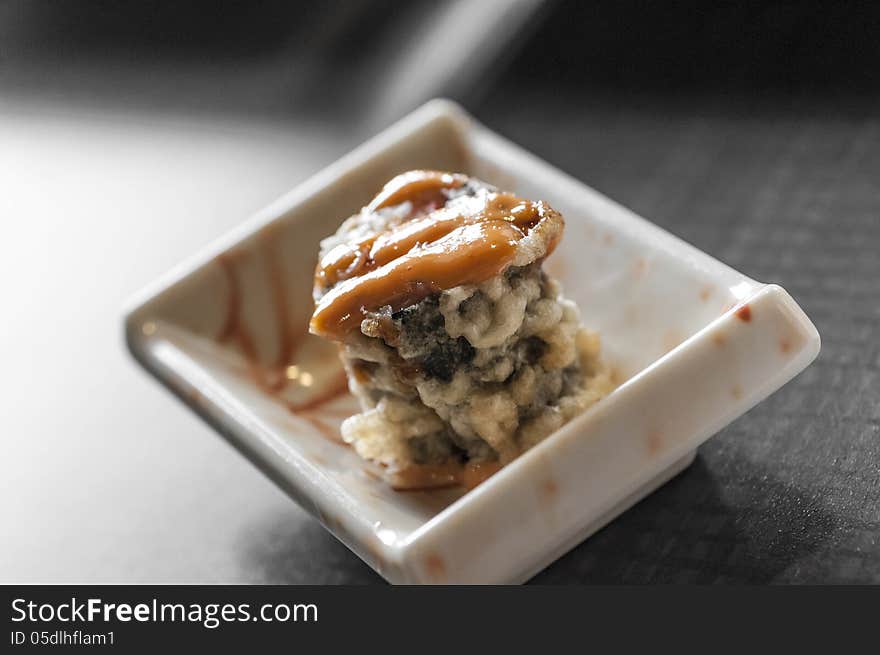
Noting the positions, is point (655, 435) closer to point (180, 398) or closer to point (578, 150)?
point (180, 398)

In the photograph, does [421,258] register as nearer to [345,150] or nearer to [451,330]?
[451,330]

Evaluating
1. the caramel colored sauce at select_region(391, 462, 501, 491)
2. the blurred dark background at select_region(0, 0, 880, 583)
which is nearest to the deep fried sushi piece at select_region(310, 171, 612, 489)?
the caramel colored sauce at select_region(391, 462, 501, 491)

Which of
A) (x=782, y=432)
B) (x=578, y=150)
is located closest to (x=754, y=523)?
(x=782, y=432)

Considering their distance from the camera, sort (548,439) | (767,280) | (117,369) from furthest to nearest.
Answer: (117,369) < (767,280) < (548,439)

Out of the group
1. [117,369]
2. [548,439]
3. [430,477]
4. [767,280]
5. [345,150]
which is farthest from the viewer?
[345,150]

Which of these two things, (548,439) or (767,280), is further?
(767,280)

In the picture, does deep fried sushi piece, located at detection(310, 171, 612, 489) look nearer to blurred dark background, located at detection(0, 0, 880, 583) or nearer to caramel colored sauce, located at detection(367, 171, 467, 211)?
caramel colored sauce, located at detection(367, 171, 467, 211)

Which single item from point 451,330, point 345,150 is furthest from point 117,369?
point 451,330
